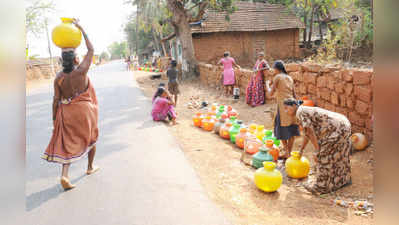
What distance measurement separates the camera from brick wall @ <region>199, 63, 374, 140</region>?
552 cm

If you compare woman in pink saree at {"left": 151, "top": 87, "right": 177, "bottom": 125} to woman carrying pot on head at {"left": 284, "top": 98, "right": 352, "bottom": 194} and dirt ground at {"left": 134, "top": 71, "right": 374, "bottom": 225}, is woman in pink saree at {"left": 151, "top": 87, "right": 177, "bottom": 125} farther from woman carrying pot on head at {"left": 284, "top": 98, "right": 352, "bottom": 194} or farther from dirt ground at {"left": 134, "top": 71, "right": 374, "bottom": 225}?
woman carrying pot on head at {"left": 284, "top": 98, "right": 352, "bottom": 194}

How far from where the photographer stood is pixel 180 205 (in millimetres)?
3488

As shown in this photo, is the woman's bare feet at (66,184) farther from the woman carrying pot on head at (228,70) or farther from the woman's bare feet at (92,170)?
the woman carrying pot on head at (228,70)

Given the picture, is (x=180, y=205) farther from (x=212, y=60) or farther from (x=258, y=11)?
(x=258, y=11)

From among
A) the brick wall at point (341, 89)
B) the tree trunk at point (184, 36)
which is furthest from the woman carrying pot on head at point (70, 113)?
the tree trunk at point (184, 36)

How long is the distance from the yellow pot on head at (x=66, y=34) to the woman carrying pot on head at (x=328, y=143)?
10.3 ft

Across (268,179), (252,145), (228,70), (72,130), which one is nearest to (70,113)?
(72,130)

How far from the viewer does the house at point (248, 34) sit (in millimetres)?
18609

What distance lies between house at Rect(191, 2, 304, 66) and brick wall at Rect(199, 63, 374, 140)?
10.4 m

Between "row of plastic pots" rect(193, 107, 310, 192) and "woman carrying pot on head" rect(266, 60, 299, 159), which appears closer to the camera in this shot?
"row of plastic pots" rect(193, 107, 310, 192)

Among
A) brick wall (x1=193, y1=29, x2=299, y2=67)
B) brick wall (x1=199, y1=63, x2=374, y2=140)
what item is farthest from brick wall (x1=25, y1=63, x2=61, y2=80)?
brick wall (x1=199, y1=63, x2=374, y2=140)

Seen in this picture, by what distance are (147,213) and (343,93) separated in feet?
16.0
